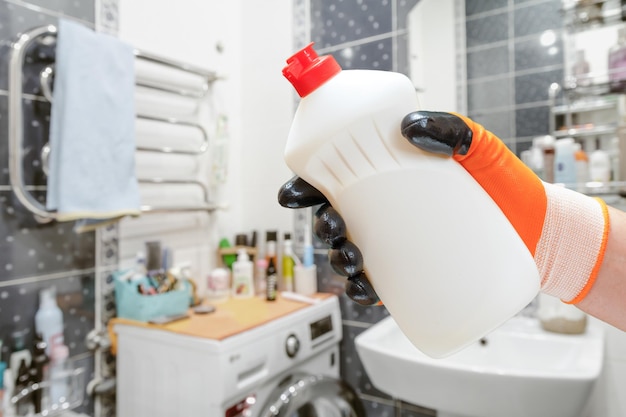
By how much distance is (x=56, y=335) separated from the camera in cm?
115

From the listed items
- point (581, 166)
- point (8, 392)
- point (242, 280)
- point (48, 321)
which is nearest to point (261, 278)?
point (242, 280)

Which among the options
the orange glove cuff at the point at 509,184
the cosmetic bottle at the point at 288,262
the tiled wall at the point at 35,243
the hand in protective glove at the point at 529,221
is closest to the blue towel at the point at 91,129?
the tiled wall at the point at 35,243

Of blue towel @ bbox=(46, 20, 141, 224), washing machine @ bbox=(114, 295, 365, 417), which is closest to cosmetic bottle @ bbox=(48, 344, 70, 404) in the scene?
washing machine @ bbox=(114, 295, 365, 417)

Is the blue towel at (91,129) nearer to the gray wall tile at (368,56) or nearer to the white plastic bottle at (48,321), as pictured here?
the white plastic bottle at (48,321)

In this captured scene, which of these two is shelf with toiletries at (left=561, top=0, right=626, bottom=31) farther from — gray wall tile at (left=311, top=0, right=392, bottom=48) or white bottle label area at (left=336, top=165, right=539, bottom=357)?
white bottle label area at (left=336, top=165, right=539, bottom=357)

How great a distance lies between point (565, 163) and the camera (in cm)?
118

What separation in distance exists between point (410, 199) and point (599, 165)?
3.32ft

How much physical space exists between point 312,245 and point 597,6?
1.13 metres

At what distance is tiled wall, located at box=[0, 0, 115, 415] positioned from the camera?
109 cm

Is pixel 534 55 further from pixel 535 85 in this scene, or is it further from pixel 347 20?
pixel 347 20

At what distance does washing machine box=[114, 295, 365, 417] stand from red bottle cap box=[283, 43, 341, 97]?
0.84m

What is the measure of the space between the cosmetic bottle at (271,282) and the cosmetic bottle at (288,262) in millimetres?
40

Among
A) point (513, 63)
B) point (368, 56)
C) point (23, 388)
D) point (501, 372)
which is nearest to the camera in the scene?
point (501, 372)

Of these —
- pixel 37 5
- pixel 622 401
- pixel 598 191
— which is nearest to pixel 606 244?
pixel 622 401
